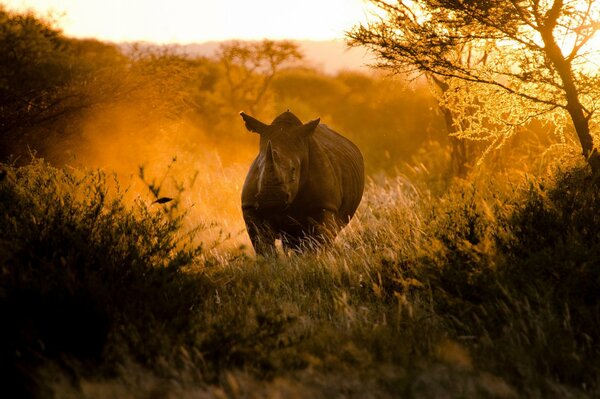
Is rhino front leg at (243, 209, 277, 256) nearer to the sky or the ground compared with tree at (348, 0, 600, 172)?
nearer to the ground

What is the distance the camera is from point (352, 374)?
4156 mm

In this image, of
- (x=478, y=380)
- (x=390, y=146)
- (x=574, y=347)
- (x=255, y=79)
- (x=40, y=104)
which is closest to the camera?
(x=478, y=380)

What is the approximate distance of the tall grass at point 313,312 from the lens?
404 cm

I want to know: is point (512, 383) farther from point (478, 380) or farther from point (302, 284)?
point (302, 284)

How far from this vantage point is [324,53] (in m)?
63.7

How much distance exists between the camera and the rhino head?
7.13m

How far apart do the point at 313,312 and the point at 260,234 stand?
7.00ft

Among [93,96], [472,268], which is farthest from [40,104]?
[472,268]

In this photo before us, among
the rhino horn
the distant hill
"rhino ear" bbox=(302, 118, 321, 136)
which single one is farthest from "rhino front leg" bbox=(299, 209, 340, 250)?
the distant hill

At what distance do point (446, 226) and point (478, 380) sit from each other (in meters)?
2.25

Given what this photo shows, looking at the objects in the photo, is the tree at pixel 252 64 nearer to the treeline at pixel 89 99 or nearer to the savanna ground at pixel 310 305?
the treeline at pixel 89 99

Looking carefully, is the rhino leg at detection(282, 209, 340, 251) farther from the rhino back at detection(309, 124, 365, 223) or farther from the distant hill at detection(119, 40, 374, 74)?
the distant hill at detection(119, 40, 374, 74)

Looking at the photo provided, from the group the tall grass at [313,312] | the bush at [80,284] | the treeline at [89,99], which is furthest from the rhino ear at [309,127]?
the bush at [80,284]

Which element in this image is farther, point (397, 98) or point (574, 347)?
point (397, 98)
